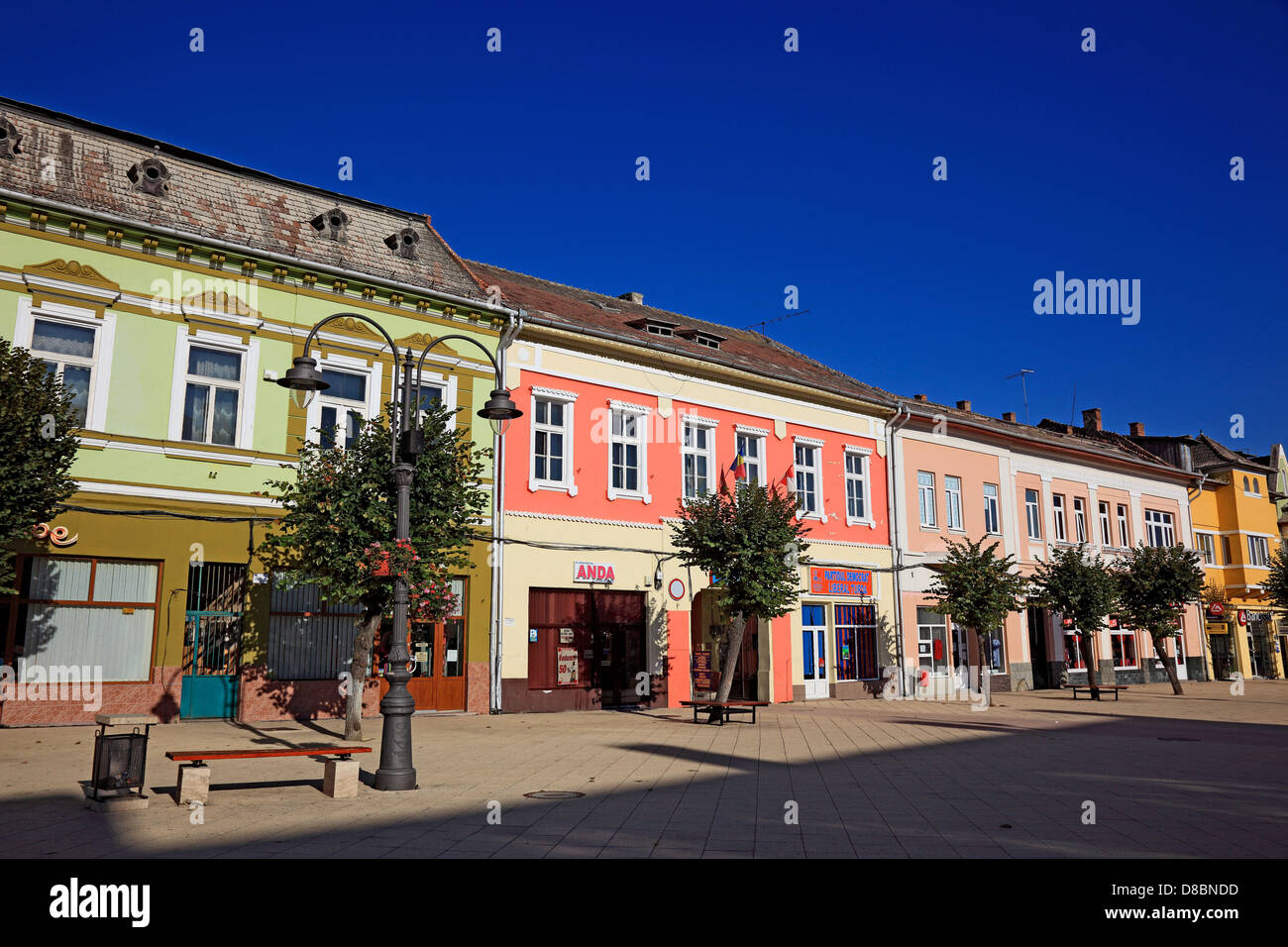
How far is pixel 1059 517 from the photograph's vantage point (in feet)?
118

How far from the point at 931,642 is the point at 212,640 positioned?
21.2 m

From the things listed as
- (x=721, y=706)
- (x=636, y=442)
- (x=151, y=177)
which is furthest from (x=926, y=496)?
(x=151, y=177)

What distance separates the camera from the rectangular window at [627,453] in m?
23.5

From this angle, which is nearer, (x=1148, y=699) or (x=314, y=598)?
(x=314, y=598)

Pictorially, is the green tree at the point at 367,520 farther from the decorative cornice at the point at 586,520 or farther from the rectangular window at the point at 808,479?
the rectangular window at the point at 808,479

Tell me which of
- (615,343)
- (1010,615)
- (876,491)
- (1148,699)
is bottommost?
(1148,699)

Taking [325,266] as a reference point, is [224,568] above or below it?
below

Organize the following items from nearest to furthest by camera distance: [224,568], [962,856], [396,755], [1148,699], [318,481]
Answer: [962,856] → [396,755] → [318,481] → [224,568] → [1148,699]

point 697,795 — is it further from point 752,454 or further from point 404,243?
point 752,454

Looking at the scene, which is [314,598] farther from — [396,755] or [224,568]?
[396,755]

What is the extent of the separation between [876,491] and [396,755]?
21.4 m

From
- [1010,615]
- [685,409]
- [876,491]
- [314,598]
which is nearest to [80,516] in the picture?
[314,598]
